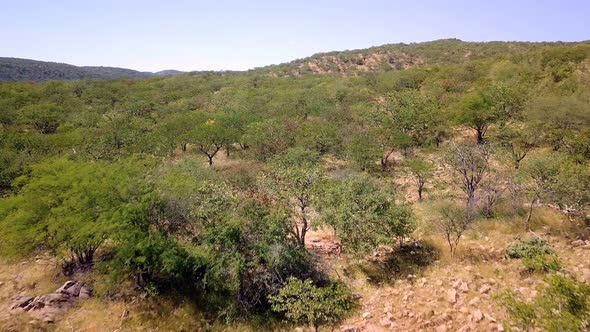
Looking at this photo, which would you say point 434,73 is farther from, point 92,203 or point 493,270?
point 92,203

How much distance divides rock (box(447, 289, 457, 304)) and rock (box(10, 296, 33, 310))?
18.3 m

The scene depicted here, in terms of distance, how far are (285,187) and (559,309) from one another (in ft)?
42.6

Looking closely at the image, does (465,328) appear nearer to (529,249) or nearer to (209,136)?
(529,249)

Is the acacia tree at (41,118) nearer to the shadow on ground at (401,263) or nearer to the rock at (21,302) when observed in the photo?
the rock at (21,302)

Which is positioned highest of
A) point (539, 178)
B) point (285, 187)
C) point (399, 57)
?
point (399, 57)

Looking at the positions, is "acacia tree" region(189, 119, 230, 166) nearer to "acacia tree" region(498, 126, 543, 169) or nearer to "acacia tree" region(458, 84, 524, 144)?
"acacia tree" region(458, 84, 524, 144)

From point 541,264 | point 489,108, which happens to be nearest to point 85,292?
point 541,264

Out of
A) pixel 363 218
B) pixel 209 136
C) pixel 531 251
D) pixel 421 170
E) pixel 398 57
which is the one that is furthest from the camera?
pixel 398 57

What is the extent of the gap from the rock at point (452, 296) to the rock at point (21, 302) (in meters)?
18.3

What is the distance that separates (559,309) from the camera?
9.04 meters

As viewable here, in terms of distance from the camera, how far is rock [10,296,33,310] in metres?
15.3

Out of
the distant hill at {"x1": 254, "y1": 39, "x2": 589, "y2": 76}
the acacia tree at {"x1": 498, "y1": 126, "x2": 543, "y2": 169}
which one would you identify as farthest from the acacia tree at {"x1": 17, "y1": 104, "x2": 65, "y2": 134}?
the distant hill at {"x1": 254, "y1": 39, "x2": 589, "y2": 76}

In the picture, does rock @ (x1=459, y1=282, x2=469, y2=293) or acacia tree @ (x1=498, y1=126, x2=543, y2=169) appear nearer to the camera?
rock @ (x1=459, y1=282, x2=469, y2=293)

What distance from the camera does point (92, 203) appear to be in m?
16.8
